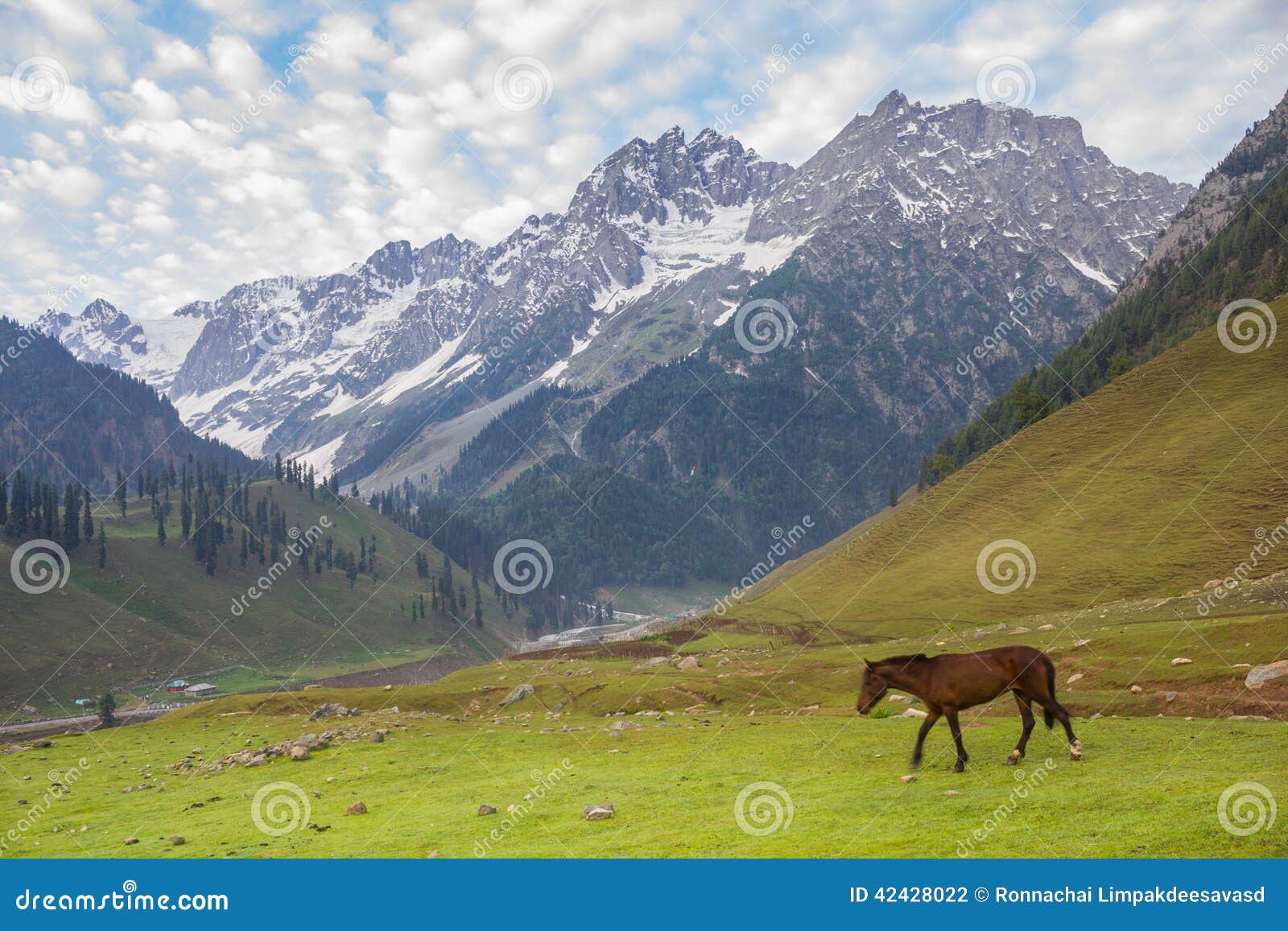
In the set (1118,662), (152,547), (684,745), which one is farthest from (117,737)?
(152,547)

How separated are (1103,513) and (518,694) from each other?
61258 millimetres

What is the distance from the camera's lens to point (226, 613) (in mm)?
174875

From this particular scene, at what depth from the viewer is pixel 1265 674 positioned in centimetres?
3017

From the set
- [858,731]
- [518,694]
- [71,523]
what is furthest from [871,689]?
[71,523]

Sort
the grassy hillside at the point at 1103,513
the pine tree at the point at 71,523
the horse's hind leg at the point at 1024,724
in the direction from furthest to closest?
the pine tree at the point at 71,523, the grassy hillside at the point at 1103,513, the horse's hind leg at the point at 1024,724

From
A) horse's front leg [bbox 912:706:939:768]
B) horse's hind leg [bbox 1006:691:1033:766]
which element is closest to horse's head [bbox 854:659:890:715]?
horse's front leg [bbox 912:706:939:768]

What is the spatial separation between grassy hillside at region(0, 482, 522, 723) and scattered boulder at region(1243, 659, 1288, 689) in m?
141

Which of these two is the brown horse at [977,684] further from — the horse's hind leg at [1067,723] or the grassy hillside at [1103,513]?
the grassy hillside at [1103,513]

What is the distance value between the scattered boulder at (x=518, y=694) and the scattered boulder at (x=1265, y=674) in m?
40.1

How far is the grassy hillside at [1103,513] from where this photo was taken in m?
70.1

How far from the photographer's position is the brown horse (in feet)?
68.2

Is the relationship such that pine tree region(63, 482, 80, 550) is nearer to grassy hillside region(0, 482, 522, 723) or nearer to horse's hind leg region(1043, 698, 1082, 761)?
grassy hillside region(0, 482, 522, 723)

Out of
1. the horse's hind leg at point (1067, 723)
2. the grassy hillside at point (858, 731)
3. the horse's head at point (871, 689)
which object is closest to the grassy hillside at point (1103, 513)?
the grassy hillside at point (858, 731)

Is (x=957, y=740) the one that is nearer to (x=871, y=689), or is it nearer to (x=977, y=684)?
(x=977, y=684)
